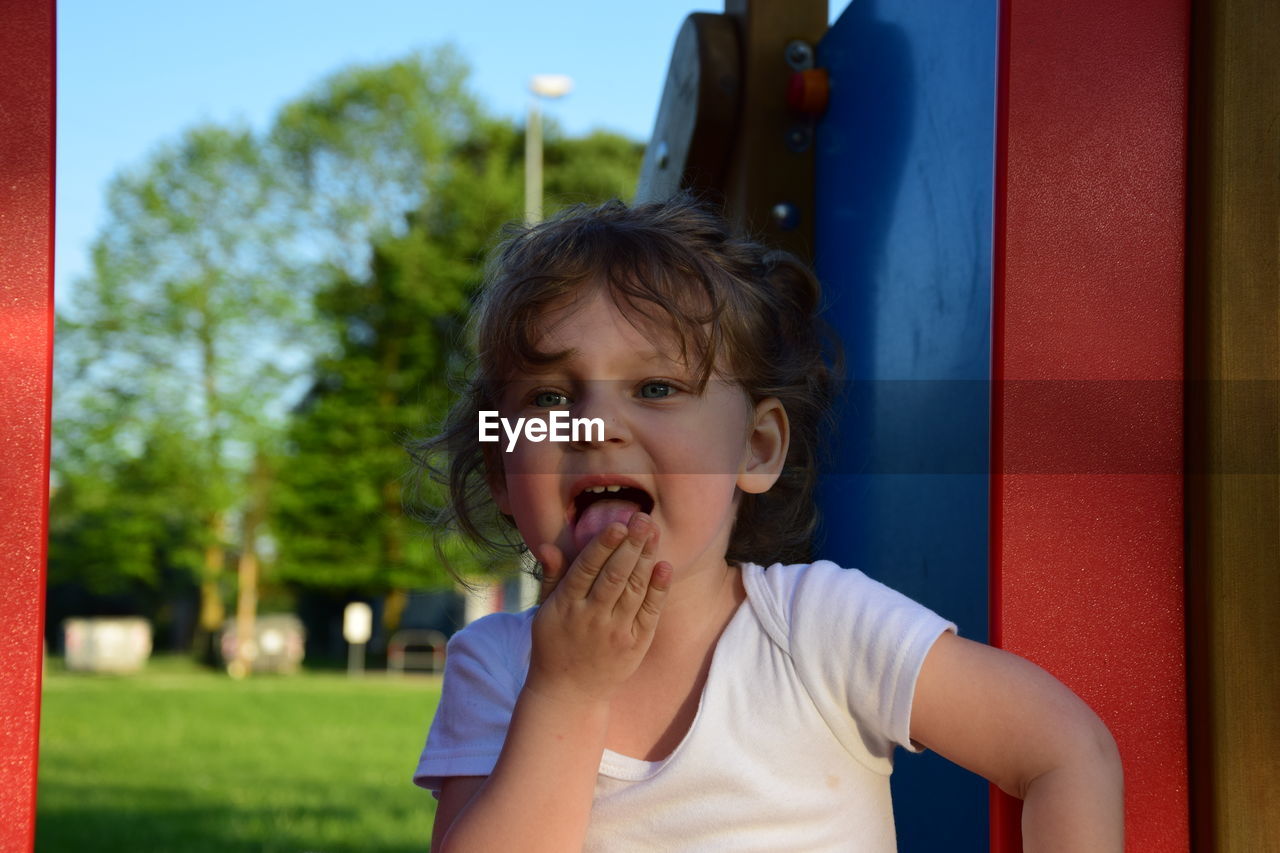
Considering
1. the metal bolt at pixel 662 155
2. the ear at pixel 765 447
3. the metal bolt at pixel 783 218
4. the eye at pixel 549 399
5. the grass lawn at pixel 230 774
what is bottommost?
the grass lawn at pixel 230 774

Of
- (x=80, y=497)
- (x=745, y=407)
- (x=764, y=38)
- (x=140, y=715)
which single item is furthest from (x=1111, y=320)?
(x=80, y=497)

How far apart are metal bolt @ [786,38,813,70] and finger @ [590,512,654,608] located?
4.09 feet

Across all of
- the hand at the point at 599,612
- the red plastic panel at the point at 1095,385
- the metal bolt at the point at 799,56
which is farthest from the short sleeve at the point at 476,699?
the metal bolt at the point at 799,56

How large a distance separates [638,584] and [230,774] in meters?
→ 5.89

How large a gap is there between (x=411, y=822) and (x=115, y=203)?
1891 cm

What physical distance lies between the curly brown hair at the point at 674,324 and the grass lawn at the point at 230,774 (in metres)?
3.00

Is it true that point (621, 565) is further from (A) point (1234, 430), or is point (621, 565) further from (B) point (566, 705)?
(A) point (1234, 430)

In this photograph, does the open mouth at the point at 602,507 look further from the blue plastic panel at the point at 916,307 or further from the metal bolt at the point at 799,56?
the metal bolt at the point at 799,56

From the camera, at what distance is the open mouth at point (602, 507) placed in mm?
1263

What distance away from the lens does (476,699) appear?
1.43 m

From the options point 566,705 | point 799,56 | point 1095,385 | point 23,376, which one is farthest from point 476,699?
point 799,56

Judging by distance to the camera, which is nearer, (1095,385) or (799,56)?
(1095,385)

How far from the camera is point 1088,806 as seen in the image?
3.86 feet

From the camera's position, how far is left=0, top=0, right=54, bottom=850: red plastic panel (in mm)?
1090
